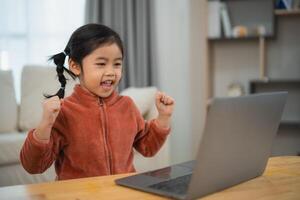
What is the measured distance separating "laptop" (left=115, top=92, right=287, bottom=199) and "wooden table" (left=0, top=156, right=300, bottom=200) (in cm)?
2

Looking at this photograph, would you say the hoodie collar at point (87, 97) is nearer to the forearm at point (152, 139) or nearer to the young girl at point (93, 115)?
the young girl at point (93, 115)

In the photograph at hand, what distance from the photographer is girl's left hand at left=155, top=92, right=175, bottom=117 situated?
1234mm

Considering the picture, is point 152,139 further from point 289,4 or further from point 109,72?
point 289,4

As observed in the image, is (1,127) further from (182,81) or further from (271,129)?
(271,129)

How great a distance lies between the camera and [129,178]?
974 millimetres

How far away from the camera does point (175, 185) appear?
90 centimetres

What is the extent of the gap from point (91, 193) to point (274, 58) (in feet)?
9.98

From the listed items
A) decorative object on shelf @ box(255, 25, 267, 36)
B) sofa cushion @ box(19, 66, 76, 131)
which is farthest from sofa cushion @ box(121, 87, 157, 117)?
decorative object on shelf @ box(255, 25, 267, 36)

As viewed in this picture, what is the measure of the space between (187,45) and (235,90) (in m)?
0.65

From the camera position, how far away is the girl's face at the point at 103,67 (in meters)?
1.24

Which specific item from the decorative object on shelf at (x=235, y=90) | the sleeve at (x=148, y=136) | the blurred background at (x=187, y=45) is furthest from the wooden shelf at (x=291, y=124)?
the sleeve at (x=148, y=136)

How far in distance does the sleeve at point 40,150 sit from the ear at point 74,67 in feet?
0.48

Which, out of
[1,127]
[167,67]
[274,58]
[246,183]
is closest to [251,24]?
[274,58]

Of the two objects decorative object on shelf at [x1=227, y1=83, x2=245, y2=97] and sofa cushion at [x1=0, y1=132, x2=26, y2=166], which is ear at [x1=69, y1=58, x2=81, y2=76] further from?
decorative object on shelf at [x1=227, y1=83, x2=245, y2=97]
